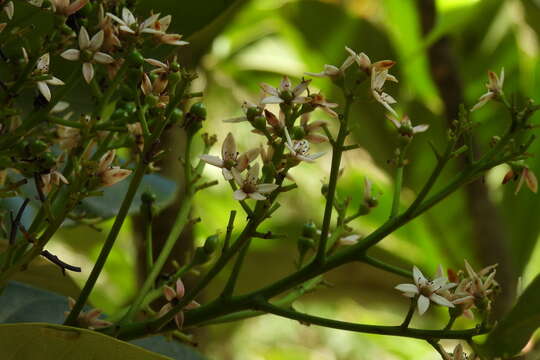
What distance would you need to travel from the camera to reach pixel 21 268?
50cm

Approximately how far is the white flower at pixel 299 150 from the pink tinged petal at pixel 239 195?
0.13 feet

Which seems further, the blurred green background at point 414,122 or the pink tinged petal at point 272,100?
the blurred green background at point 414,122

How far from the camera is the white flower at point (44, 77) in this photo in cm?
51

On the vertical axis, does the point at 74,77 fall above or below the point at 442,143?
below

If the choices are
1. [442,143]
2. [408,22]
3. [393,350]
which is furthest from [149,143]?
[393,350]

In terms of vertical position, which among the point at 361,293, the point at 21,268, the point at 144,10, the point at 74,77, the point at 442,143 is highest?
the point at 442,143

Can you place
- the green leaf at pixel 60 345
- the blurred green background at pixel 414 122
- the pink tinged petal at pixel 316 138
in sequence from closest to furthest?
the green leaf at pixel 60 345 → the pink tinged petal at pixel 316 138 → the blurred green background at pixel 414 122

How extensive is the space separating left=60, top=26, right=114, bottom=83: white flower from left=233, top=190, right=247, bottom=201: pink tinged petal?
121mm

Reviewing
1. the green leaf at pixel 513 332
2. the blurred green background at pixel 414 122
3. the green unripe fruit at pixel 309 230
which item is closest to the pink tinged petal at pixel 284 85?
the green unripe fruit at pixel 309 230

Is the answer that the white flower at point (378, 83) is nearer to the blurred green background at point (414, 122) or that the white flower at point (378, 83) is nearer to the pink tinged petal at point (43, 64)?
the pink tinged petal at point (43, 64)

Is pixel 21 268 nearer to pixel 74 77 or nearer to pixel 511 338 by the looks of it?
pixel 74 77

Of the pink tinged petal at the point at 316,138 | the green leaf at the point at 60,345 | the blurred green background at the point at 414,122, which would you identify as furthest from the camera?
the blurred green background at the point at 414,122

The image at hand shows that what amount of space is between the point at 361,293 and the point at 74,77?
1.09 metres

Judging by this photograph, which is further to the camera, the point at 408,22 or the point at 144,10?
the point at 408,22
